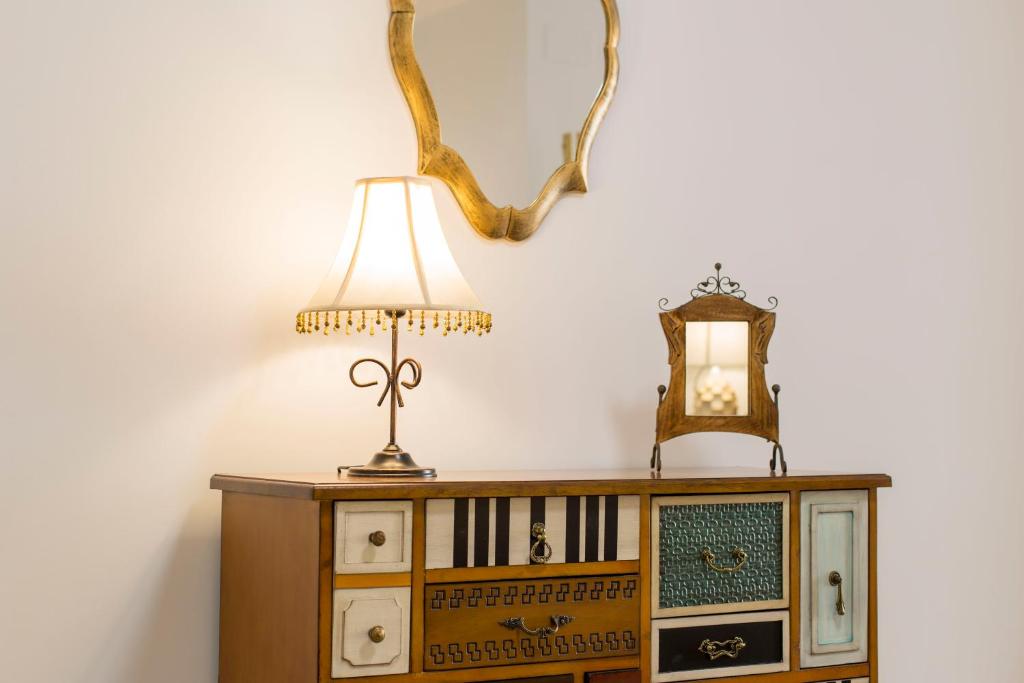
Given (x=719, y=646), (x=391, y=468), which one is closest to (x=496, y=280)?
(x=391, y=468)

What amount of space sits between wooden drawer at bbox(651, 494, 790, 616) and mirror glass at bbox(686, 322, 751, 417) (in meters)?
0.28

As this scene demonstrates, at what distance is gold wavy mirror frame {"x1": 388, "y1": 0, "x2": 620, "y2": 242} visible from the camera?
253cm

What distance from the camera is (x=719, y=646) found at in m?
2.19

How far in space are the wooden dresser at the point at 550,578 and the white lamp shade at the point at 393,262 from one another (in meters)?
0.32

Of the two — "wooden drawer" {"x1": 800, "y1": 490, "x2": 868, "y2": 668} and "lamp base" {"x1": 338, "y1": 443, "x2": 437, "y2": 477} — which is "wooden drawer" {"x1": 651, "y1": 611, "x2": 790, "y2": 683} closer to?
"wooden drawer" {"x1": 800, "y1": 490, "x2": 868, "y2": 668}

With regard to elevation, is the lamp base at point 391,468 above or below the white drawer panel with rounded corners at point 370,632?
above

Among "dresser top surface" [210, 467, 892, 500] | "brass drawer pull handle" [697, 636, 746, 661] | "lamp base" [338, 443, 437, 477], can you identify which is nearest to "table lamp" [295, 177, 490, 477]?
"lamp base" [338, 443, 437, 477]

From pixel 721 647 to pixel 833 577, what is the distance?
28cm

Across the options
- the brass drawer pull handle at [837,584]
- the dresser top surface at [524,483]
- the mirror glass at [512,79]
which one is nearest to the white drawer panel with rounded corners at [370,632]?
the dresser top surface at [524,483]

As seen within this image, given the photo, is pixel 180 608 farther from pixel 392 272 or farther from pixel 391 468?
pixel 392 272

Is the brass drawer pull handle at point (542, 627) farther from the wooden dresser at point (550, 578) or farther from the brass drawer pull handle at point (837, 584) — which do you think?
the brass drawer pull handle at point (837, 584)

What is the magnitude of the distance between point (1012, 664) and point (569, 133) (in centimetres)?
191

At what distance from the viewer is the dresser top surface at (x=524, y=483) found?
1905 mm

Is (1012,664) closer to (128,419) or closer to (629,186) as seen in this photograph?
(629,186)
